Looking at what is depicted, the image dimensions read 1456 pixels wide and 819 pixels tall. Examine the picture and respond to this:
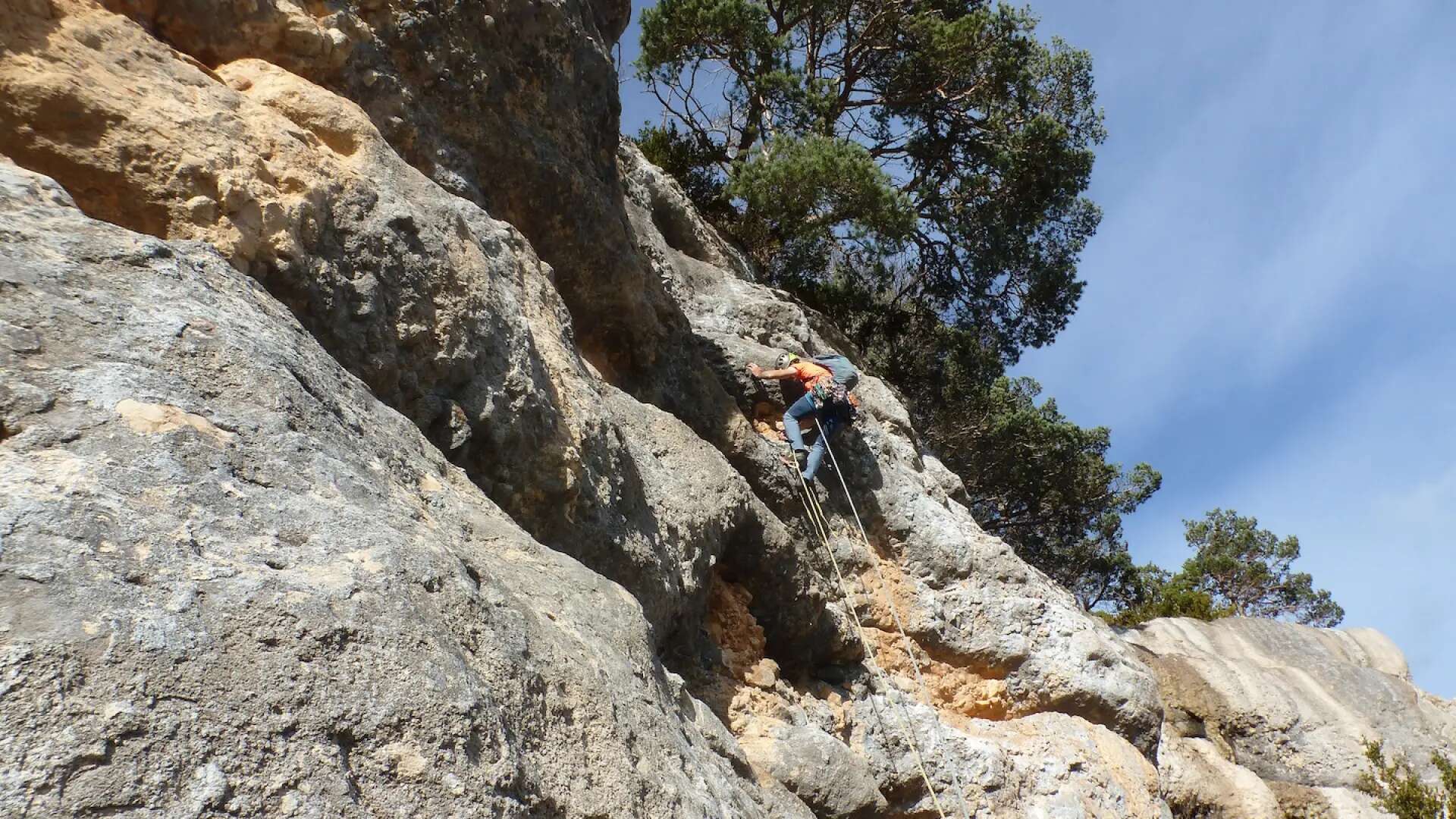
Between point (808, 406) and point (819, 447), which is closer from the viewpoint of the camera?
point (819, 447)

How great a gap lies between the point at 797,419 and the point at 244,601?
7944mm

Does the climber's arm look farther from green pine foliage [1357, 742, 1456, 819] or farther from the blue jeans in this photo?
green pine foliage [1357, 742, 1456, 819]

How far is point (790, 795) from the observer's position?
620 cm

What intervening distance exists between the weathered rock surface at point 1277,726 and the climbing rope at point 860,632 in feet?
11.9

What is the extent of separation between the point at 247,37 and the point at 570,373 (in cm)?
279

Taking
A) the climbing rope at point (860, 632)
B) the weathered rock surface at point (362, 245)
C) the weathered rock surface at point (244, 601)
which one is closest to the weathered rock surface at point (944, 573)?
the climbing rope at point (860, 632)

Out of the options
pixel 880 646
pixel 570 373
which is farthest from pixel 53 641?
pixel 880 646

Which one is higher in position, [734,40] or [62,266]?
[734,40]

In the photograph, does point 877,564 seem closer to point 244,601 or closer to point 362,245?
point 362,245

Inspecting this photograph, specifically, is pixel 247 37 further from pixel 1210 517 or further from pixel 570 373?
pixel 1210 517

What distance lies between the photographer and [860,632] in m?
8.84

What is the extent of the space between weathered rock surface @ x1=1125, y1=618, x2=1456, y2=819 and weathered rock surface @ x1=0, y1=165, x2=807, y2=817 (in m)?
8.77

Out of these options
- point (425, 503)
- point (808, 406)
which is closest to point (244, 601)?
point (425, 503)

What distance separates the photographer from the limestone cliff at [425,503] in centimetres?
274
